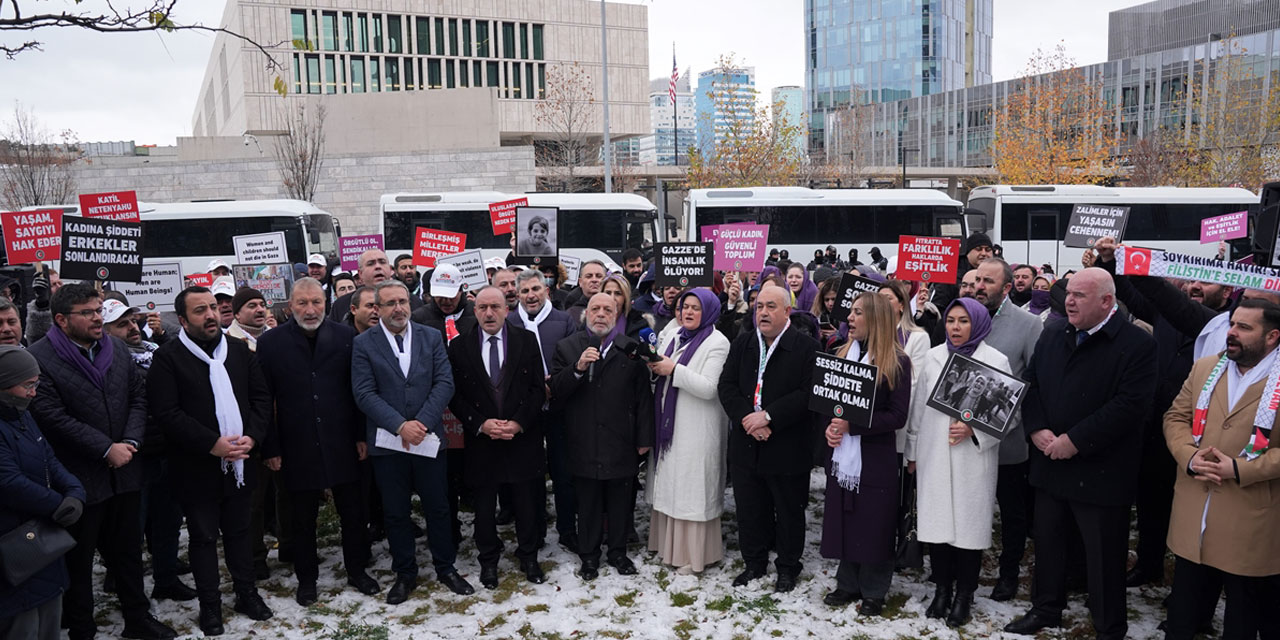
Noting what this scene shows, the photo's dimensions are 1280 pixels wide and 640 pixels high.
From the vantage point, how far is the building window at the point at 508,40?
60.4 meters

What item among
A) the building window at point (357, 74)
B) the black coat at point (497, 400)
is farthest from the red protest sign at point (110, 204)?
the building window at point (357, 74)

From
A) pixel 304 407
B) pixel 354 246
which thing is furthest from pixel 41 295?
pixel 354 246

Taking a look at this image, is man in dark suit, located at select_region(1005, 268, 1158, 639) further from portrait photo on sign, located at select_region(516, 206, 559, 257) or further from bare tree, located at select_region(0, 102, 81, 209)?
bare tree, located at select_region(0, 102, 81, 209)

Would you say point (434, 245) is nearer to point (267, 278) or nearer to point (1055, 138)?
point (267, 278)

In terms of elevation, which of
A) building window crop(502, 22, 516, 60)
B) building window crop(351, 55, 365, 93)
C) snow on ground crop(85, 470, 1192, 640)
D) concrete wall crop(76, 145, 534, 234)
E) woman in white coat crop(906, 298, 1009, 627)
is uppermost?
building window crop(502, 22, 516, 60)

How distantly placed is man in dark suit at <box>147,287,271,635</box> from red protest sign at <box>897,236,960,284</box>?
18.5 ft

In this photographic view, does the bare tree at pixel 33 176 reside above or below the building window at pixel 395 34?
below

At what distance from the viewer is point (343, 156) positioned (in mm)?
38594

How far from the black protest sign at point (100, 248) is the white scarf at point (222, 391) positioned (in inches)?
120

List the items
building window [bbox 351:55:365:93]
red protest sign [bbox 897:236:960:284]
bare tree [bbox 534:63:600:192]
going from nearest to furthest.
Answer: red protest sign [bbox 897:236:960:284], bare tree [bbox 534:63:600:192], building window [bbox 351:55:365:93]

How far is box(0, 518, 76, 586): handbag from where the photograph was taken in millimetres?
4121

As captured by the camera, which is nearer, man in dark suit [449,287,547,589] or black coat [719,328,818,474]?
black coat [719,328,818,474]

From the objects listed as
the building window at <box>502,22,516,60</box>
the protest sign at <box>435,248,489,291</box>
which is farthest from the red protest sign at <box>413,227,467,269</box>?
the building window at <box>502,22,516,60</box>

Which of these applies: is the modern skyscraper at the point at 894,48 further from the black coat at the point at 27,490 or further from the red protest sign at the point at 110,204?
the black coat at the point at 27,490
